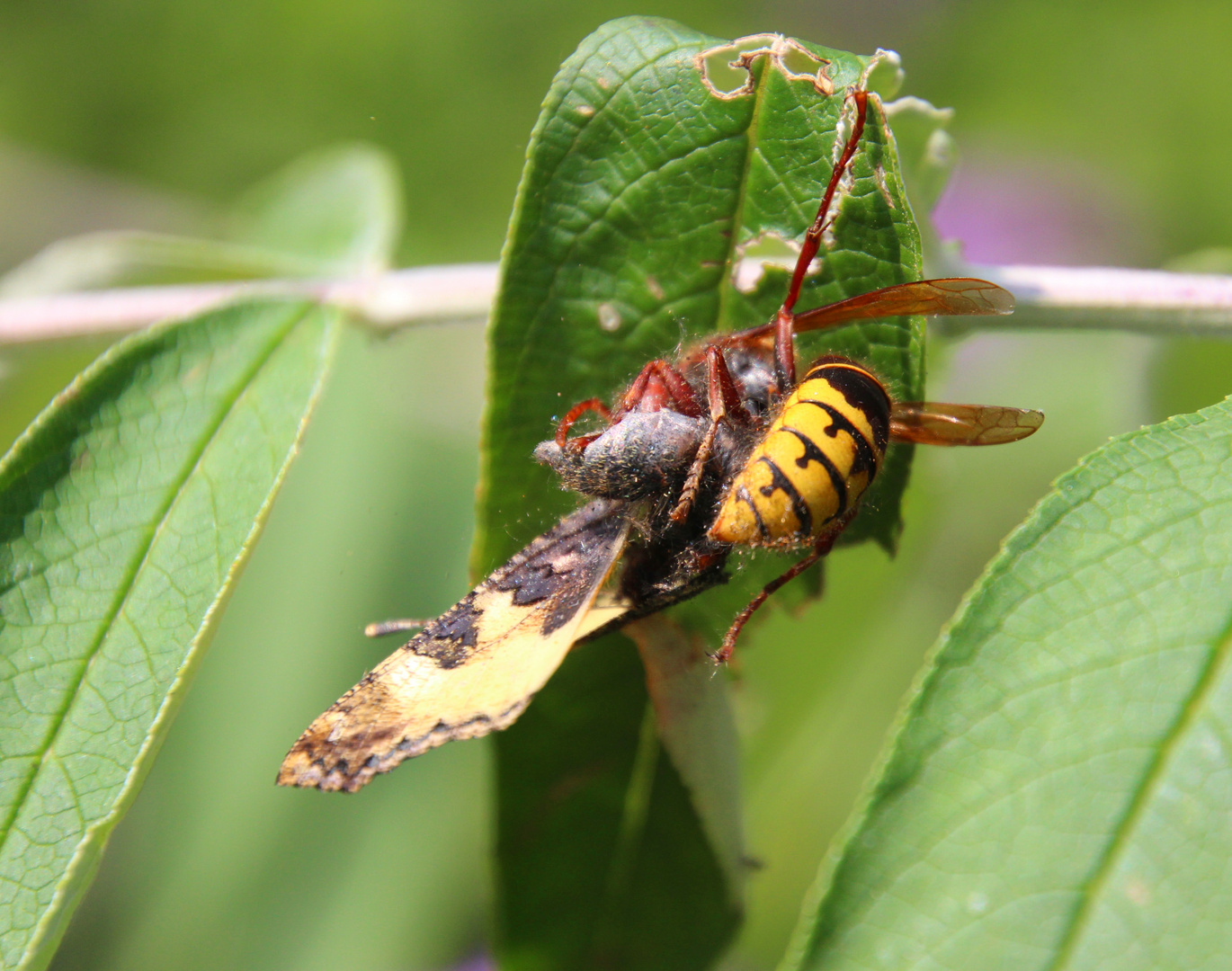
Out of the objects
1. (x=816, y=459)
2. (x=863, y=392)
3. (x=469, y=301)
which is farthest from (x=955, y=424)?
(x=469, y=301)

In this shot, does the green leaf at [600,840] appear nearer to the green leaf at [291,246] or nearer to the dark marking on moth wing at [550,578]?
the dark marking on moth wing at [550,578]

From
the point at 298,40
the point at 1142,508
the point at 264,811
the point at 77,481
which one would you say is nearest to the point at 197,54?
the point at 298,40

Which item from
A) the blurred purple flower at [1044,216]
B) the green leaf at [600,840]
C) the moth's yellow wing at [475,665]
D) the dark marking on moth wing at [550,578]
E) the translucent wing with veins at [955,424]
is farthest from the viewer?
the blurred purple flower at [1044,216]

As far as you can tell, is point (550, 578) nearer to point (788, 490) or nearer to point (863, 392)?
point (788, 490)

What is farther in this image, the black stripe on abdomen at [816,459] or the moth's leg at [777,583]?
the moth's leg at [777,583]

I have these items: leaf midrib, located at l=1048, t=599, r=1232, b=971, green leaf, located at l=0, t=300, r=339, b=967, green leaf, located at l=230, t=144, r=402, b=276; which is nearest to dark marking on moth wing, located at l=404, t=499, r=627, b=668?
green leaf, located at l=0, t=300, r=339, b=967

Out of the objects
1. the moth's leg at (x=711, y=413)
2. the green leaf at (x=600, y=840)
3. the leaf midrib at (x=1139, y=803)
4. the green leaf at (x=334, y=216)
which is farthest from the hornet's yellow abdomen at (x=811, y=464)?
the green leaf at (x=334, y=216)

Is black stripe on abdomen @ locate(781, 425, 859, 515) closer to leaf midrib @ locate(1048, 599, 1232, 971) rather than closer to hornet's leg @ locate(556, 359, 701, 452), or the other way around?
hornet's leg @ locate(556, 359, 701, 452)

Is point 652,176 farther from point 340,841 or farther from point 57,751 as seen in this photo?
point 340,841

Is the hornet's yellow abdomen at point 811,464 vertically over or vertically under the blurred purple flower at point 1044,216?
under
